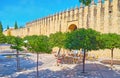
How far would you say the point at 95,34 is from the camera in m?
17.4

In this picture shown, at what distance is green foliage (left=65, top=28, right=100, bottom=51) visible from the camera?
16.6m

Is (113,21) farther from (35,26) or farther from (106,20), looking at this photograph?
(35,26)

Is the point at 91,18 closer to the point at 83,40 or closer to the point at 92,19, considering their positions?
the point at 92,19

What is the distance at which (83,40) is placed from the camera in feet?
54.7

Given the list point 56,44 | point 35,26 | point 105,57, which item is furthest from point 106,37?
point 35,26

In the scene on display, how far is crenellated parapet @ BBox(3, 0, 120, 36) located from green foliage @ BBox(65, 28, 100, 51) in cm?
1154

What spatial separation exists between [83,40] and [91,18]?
16.4 meters

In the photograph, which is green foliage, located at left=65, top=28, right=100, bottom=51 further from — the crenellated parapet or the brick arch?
the brick arch

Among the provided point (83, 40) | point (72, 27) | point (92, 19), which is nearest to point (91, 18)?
point (92, 19)

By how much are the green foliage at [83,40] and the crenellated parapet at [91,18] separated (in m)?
11.5

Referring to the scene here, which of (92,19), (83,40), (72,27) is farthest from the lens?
(72,27)

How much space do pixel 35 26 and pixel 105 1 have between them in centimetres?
3036

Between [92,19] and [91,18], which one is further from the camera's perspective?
[91,18]

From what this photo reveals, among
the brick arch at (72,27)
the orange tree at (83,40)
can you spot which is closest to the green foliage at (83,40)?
the orange tree at (83,40)
